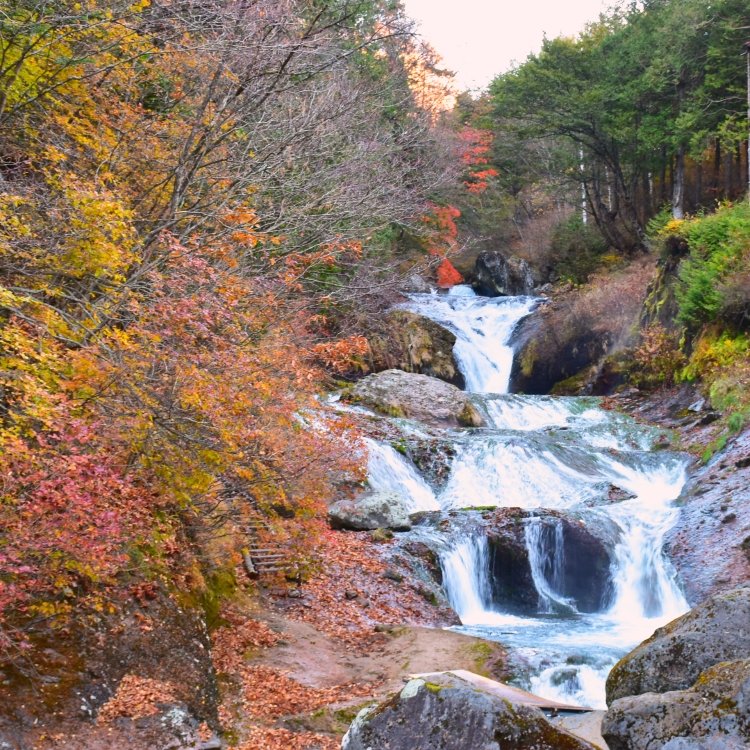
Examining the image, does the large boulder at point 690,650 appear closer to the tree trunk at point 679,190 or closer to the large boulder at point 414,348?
the large boulder at point 414,348

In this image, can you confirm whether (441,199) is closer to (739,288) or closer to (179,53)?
(739,288)

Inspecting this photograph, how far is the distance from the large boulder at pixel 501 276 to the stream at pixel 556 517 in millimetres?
11837

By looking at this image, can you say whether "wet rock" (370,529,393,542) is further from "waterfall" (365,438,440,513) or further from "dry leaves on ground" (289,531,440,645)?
"waterfall" (365,438,440,513)

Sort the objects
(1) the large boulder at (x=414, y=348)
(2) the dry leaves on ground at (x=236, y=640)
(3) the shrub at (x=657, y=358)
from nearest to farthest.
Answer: (2) the dry leaves on ground at (x=236, y=640) < (3) the shrub at (x=657, y=358) < (1) the large boulder at (x=414, y=348)

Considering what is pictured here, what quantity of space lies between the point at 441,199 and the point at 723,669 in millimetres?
23014

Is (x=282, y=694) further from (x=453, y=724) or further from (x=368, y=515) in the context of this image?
(x=368, y=515)

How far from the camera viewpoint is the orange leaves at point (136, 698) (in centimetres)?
569

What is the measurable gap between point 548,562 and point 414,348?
11.9 meters

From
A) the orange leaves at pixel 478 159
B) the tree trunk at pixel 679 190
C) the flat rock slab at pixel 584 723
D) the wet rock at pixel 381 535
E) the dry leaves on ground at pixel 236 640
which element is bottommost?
the flat rock slab at pixel 584 723

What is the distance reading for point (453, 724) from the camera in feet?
13.6

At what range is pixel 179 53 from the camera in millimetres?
9438

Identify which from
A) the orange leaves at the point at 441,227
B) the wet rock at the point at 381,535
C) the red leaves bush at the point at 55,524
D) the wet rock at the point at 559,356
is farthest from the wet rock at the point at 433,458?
the orange leaves at the point at 441,227

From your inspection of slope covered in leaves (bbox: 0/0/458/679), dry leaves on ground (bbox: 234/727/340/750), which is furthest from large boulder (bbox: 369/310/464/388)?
dry leaves on ground (bbox: 234/727/340/750)

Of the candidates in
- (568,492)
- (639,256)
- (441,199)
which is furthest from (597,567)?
(639,256)
